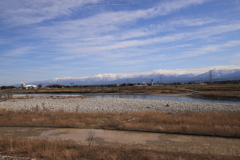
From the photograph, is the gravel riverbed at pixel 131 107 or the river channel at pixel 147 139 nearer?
the river channel at pixel 147 139

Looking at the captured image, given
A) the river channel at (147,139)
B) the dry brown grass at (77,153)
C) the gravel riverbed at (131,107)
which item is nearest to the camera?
the dry brown grass at (77,153)

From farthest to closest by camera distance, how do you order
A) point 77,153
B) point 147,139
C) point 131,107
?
point 131,107, point 147,139, point 77,153

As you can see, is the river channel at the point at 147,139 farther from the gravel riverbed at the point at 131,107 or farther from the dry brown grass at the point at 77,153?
the gravel riverbed at the point at 131,107

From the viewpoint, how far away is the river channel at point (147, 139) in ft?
A: 37.7

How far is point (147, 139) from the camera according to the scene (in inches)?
535

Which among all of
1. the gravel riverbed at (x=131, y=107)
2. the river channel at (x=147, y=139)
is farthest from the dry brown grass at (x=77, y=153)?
the gravel riverbed at (x=131, y=107)

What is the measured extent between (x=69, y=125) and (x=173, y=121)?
886 cm

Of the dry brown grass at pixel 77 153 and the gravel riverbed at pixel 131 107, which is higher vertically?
the dry brown grass at pixel 77 153

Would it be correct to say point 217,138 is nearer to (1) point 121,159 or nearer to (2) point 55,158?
(1) point 121,159

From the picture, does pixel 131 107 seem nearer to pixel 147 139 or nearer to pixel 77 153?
pixel 147 139

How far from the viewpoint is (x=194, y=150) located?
11.1 m

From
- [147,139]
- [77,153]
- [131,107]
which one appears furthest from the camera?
[131,107]

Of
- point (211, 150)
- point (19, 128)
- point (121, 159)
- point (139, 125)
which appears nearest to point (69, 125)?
point (19, 128)

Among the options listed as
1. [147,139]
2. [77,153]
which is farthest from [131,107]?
[77,153]
